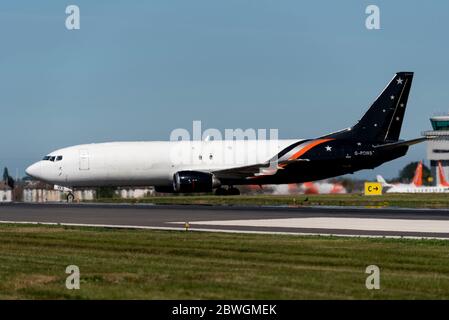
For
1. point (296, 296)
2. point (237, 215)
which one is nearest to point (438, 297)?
point (296, 296)

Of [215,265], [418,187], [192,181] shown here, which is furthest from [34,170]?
[418,187]

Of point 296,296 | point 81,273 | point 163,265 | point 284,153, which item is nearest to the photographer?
point 296,296

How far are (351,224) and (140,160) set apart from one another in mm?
33743

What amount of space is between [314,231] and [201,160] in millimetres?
37483

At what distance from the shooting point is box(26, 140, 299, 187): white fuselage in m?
70.4

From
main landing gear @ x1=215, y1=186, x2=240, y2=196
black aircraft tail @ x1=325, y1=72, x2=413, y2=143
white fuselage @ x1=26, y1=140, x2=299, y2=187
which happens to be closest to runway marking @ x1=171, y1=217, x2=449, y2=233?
white fuselage @ x1=26, y1=140, x2=299, y2=187

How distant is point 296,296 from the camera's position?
17.0m

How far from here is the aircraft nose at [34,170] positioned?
71.8 meters

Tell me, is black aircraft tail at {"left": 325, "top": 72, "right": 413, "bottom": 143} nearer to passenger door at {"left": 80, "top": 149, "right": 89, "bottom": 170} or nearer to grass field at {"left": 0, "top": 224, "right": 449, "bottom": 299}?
passenger door at {"left": 80, "top": 149, "right": 89, "bottom": 170}

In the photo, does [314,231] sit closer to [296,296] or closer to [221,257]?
[221,257]

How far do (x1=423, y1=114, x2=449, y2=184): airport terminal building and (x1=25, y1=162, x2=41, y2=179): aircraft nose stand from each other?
→ 70937mm

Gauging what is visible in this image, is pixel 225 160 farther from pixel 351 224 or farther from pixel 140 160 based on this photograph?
pixel 351 224

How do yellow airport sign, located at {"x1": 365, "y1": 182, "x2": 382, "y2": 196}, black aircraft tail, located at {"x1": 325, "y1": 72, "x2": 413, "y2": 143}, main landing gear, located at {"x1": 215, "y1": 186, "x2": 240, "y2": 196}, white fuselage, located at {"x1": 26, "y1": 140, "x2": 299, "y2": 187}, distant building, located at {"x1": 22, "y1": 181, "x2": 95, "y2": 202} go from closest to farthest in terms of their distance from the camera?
1. white fuselage, located at {"x1": 26, "y1": 140, "x2": 299, "y2": 187}
2. main landing gear, located at {"x1": 215, "y1": 186, "x2": 240, "y2": 196}
3. black aircraft tail, located at {"x1": 325, "y1": 72, "x2": 413, "y2": 143}
4. distant building, located at {"x1": 22, "y1": 181, "x2": 95, "y2": 202}
5. yellow airport sign, located at {"x1": 365, "y1": 182, "x2": 382, "y2": 196}

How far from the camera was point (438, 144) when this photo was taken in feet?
441
